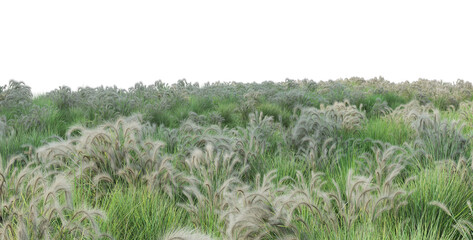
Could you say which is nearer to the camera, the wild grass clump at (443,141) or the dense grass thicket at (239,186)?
the dense grass thicket at (239,186)

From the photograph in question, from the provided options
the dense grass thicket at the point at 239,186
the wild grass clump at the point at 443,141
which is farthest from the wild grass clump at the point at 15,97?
the wild grass clump at the point at 443,141

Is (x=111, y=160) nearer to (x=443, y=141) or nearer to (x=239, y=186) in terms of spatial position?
(x=239, y=186)

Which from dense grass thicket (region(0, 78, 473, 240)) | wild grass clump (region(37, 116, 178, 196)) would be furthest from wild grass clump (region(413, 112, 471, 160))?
wild grass clump (region(37, 116, 178, 196))

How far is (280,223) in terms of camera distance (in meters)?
2.46

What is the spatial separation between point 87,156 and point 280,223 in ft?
6.86

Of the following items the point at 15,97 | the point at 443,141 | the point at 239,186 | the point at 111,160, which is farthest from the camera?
the point at 15,97

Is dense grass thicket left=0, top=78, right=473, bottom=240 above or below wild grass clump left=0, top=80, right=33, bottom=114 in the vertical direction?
below

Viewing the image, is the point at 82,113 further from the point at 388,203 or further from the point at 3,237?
the point at 388,203

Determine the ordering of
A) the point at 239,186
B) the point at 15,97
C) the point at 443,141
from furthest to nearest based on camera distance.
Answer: the point at 15,97, the point at 443,141, the point at 239,186

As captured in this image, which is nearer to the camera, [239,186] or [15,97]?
[239,186]

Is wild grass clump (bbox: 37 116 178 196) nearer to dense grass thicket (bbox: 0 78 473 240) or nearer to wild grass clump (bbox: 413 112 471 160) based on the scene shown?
dense grass thicket (bbox: 0 78 473 240)

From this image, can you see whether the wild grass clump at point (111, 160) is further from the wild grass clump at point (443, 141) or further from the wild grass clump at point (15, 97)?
the wild grass clump at point (15, 97)

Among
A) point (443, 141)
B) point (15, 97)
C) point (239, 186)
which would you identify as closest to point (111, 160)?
point (239, 186)

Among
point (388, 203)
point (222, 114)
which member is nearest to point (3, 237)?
point (388, 203)
